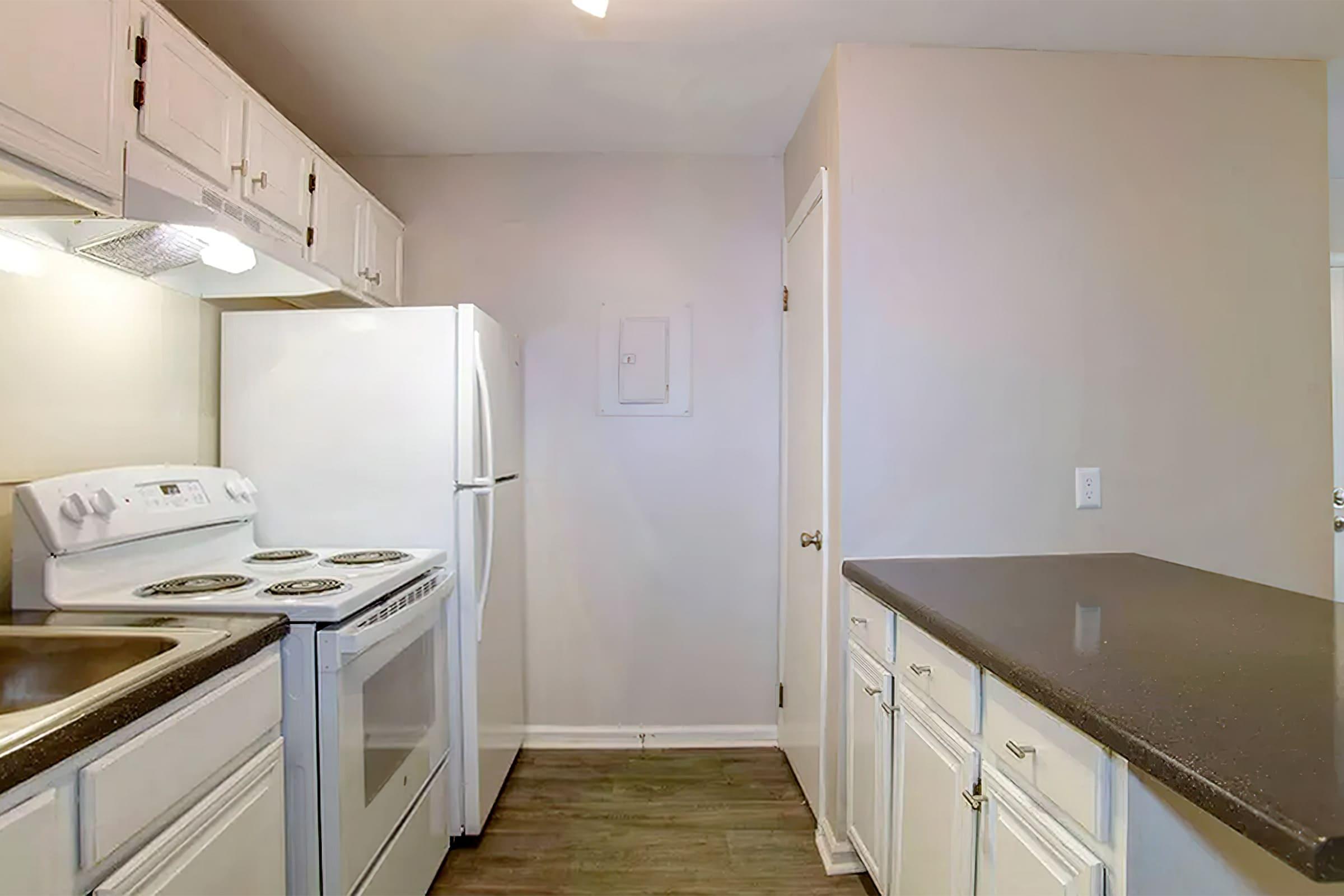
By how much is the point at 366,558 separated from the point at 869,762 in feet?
4.76

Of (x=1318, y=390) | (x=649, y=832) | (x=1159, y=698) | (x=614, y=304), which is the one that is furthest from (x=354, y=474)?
(x=1318, y=390)

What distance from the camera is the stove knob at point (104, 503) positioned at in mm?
1498

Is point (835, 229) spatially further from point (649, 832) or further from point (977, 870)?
point (649, 832)

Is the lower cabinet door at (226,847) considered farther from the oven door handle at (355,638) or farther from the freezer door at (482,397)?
the freezer door at (482,397)

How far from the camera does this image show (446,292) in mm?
2736

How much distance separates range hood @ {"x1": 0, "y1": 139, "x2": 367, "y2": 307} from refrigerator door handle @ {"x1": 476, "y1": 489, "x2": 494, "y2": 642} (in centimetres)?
82

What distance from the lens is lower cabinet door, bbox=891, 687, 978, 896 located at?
1.27 meters

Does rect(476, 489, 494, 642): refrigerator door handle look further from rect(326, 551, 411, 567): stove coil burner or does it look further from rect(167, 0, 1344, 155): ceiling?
rect(167, 0, 1344, 155): ceiling

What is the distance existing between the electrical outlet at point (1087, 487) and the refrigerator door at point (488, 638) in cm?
174

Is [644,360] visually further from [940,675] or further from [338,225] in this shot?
[940,675]

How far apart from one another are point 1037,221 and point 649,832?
220cm

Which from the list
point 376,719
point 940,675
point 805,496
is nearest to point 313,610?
point 376,719

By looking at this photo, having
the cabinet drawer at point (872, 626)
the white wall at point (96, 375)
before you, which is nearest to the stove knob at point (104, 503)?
the white wall at point (96, 375)

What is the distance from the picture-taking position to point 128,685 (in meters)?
0.96
